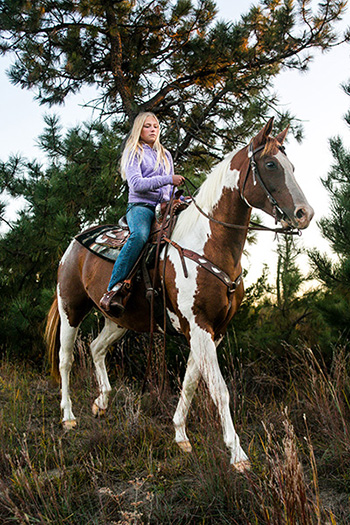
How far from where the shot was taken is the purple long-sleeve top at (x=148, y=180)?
342 cm

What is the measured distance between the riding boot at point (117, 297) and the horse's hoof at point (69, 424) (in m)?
1.18

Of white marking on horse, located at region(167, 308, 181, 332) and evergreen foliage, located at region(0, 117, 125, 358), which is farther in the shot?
evergreen foliage, located at region(0, 117, 125, 358)

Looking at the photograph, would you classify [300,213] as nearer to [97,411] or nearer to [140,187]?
[140,187]

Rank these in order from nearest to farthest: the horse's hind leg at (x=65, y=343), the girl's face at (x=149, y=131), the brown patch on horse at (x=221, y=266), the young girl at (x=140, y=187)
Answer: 1. the brown patch on horse at (x=221, y=266)
2. the young girl at (x=140, y=187)
3. the girl's face at (x=149, y=131)
4. the horse's hind leg at (x=65, y=343)

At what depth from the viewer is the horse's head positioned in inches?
107

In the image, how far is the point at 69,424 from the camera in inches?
157

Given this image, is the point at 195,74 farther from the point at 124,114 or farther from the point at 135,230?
the point at 135,230

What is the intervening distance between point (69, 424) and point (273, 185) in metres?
2.62

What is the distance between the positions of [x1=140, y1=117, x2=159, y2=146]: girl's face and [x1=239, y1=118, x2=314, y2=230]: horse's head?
38.9 inches

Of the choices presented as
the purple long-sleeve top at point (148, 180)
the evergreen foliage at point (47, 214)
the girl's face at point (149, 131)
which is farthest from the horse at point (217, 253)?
the evergreen foliage at point (47, 214)

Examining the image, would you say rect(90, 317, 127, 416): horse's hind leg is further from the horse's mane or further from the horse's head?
the horse's head

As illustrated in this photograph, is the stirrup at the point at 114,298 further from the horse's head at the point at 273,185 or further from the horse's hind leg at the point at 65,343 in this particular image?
the horse's head at the point at 273,185

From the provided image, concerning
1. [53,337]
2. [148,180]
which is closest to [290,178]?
[148,180]

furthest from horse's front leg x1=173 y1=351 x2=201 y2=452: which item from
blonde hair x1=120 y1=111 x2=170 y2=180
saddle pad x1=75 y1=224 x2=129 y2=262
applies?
blonde hair x1=120 y1=111 x2=170 y2=180
